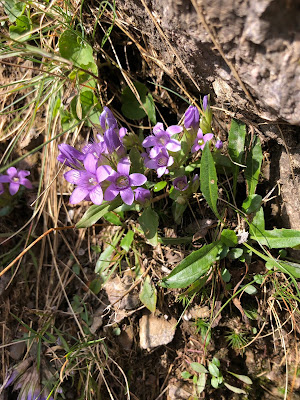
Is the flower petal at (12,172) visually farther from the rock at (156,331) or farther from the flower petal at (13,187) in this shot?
the rock at (156,331)

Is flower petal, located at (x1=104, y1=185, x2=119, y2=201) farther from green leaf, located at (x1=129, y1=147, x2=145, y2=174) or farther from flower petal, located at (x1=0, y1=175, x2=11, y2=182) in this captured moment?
flower petal, located at (x1=0, y1=175, x2=11, y2=182)

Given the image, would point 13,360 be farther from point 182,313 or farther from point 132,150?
point 132,150

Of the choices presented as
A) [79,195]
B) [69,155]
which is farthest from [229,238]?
[69,155]

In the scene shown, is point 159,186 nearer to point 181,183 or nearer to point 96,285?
point 181,183

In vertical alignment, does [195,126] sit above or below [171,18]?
below

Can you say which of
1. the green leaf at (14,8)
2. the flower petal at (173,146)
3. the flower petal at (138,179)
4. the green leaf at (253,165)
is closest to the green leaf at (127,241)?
the flower petal at (138,179)

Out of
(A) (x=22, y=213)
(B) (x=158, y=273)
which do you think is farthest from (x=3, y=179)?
(B) (x=158, y=273)

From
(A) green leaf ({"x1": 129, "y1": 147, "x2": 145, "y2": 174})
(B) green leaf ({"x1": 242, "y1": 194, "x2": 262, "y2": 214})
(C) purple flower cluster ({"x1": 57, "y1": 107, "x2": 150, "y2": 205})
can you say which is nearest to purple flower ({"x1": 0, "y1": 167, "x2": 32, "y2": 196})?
(C) purple flower cluster ({"x1": 57, "y1": 107, "x2": 150, "y2": 205})
